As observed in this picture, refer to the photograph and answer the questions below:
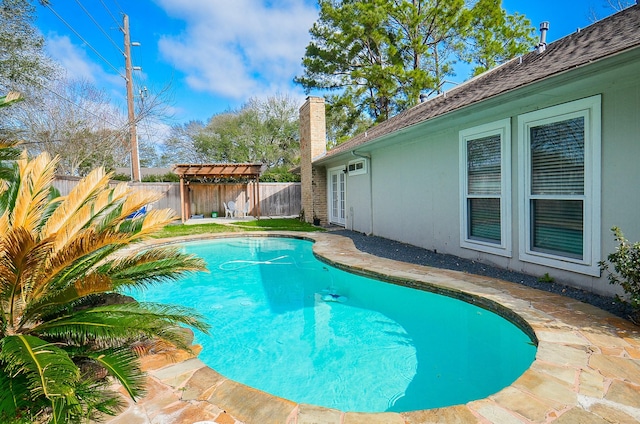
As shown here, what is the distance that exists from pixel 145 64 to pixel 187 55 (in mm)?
2666

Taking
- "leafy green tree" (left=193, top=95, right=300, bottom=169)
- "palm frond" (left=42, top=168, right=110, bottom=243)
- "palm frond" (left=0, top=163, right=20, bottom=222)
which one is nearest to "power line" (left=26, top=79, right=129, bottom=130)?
"leafy green tree" (left=193, top=95, right=300, bottom=169)

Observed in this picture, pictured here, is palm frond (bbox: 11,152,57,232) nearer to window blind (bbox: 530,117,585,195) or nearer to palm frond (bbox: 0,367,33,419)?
palm frond (bbox: 0,367,33,419)

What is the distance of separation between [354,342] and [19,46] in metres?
15.1

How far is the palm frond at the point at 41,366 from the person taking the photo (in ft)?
6.03

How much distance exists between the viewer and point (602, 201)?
16.0 ft

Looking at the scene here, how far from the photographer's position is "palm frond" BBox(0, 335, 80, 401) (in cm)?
184

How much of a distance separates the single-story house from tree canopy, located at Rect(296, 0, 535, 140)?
1309 centimetres

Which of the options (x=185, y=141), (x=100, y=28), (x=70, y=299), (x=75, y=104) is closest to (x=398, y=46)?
(x=100, y=28)

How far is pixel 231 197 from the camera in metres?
21.7

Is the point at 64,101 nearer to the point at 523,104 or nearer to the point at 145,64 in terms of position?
the point at 145,64

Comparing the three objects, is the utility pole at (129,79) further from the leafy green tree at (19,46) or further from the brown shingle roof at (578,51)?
the brown shingle roof at (578,51)

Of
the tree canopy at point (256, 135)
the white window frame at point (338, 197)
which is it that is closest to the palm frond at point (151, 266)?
the white window frame at point (338, 197)

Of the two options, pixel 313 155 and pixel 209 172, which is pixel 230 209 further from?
pixel 313 155

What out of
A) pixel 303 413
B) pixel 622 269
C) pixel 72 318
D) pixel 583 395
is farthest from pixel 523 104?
pixel 72 318
